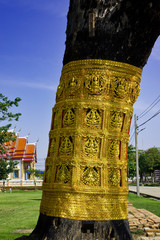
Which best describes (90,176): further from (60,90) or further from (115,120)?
(60,90)

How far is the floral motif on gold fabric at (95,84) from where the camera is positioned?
3156 millimetres

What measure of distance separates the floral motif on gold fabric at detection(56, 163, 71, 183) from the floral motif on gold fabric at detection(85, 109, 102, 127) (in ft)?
1.58

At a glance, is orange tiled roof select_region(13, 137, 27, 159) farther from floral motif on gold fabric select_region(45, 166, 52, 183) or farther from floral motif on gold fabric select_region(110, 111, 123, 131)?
floral motif on gold fabric select_region(110, 111, 123, 131)

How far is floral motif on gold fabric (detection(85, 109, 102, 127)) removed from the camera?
314 cm

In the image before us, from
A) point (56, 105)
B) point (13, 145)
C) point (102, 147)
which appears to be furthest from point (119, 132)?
point (13, 145)

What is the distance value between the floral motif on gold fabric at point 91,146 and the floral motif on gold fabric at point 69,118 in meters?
0.26

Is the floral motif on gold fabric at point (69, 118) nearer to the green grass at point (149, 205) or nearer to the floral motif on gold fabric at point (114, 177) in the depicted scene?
the floral motif on gold fabric at point (114, 177)

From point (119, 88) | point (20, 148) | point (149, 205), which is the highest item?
point (20, 148)

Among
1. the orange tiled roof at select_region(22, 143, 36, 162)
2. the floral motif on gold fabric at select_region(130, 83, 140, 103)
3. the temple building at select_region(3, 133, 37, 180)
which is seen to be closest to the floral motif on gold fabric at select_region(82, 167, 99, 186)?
the floral motif on gold fabric at select_region(130, 83, 140, 103)

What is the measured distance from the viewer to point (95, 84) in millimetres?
3158

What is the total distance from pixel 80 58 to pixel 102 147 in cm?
97

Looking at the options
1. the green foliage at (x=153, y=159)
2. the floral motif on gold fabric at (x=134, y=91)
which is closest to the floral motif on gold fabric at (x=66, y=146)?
the floral motif on gold fabric at (x=134, y=91)

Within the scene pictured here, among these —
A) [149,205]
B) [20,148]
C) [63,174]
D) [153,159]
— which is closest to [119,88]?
[63,174]

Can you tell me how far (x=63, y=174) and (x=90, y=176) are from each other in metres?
0.27
